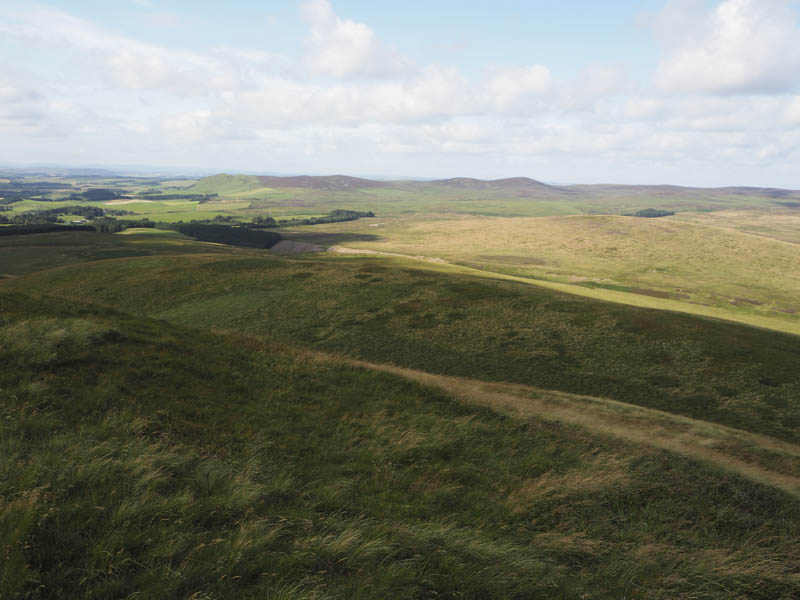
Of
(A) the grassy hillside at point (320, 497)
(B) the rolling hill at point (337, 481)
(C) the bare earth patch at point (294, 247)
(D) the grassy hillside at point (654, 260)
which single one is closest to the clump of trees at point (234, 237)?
(C) the bare earth patch at point (294, 247)

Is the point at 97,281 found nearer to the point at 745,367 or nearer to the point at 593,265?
the point at 745,367

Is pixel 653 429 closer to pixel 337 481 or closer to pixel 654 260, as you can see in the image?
pixel 337 481

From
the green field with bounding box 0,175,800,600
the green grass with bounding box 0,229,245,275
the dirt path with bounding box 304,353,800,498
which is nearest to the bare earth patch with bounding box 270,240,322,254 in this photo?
the green grass with bounding box 0,229,245,275

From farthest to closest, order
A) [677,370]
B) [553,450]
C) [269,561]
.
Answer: [677,370] → [553,450] → [269,561]

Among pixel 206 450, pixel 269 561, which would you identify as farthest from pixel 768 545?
pixel 206 450

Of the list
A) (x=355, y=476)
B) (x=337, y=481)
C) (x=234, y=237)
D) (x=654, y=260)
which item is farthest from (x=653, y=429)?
(x=234, y=237)

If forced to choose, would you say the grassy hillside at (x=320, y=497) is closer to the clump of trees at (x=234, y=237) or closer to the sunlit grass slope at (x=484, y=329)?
the sunlit grass slope at (x=484, y=329)
